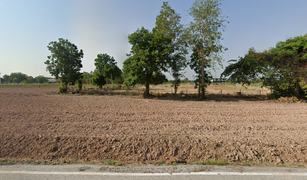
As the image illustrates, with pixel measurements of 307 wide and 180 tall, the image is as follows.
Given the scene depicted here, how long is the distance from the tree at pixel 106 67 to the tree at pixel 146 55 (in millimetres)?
16678

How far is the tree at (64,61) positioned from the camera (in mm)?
24562

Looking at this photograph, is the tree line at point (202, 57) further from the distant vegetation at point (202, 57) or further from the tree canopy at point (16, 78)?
the tree canopy at point (16, 78)

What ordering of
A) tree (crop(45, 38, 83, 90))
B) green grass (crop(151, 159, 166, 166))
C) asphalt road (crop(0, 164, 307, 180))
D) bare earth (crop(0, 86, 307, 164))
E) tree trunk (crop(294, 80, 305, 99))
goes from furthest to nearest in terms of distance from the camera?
1. tree (crop(45, 38, 83, 90))
2. tree trunk (crop(294, 80, 305, 99))
3. bare earth (crop(0, 86, 307, 164))
4. green grass (crop(151, 159, 166, 166))
5. asphalt road (crop(0, 164, 307, 180))

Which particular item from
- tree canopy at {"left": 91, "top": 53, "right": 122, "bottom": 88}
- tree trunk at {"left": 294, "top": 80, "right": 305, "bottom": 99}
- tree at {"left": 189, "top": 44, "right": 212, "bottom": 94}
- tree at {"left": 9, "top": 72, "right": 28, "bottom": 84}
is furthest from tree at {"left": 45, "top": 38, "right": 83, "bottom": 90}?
tree at {"left": 9, "top": 72, "right": 28, "bottom": 84}

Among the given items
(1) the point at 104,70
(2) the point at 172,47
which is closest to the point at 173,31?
(2) the point at 172,47

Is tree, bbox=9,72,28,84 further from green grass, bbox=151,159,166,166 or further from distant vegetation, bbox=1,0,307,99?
green grass, bbox=151,159,166,166

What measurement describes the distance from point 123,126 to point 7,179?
4.14 metres

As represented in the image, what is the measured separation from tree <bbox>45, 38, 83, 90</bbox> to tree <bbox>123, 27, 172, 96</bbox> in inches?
432

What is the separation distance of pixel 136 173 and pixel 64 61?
2512 cm

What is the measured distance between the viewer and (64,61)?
24188mm

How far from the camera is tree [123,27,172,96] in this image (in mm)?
17922

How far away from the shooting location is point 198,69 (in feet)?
65.3

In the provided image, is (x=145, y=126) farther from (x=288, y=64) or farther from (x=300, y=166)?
(x=288, y=64)

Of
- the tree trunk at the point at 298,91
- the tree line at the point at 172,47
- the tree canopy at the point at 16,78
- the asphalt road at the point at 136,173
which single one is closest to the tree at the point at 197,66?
the tree line at the point at 172,47
